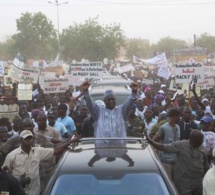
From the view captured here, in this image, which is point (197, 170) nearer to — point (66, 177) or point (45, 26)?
point (66, 177)

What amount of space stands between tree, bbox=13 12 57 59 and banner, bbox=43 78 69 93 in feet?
176

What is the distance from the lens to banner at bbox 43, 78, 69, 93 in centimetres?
1806

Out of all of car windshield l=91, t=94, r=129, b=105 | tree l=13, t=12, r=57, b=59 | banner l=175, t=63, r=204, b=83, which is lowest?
car windshield l=91, t=94, r=129, b=105

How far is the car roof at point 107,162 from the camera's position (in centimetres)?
509

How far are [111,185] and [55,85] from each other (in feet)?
44.0

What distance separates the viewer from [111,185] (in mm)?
4977

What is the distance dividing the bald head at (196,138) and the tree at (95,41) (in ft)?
182

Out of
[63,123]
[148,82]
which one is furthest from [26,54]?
[63,123]

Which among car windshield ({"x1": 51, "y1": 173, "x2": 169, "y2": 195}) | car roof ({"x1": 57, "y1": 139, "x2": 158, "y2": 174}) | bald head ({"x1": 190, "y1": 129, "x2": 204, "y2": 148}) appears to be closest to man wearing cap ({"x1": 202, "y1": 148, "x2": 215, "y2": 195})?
car roof ({"x1": 57, "y1": 139, "x2": 158, "y2": 174})

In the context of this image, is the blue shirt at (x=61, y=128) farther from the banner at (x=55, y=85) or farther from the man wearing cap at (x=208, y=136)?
the banner at (x=55, y=85)

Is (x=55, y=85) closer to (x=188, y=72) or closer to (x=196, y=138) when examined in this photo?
(x=188, y=72)

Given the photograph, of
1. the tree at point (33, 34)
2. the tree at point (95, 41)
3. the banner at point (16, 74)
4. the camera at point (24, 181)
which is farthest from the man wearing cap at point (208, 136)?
the tree at point (33, 34)

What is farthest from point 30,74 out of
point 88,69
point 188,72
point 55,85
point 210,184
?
point 210,184

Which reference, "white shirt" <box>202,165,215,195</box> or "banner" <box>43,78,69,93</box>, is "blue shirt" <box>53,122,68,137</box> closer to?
"white shirt" <box>202,165,215,195</box>
